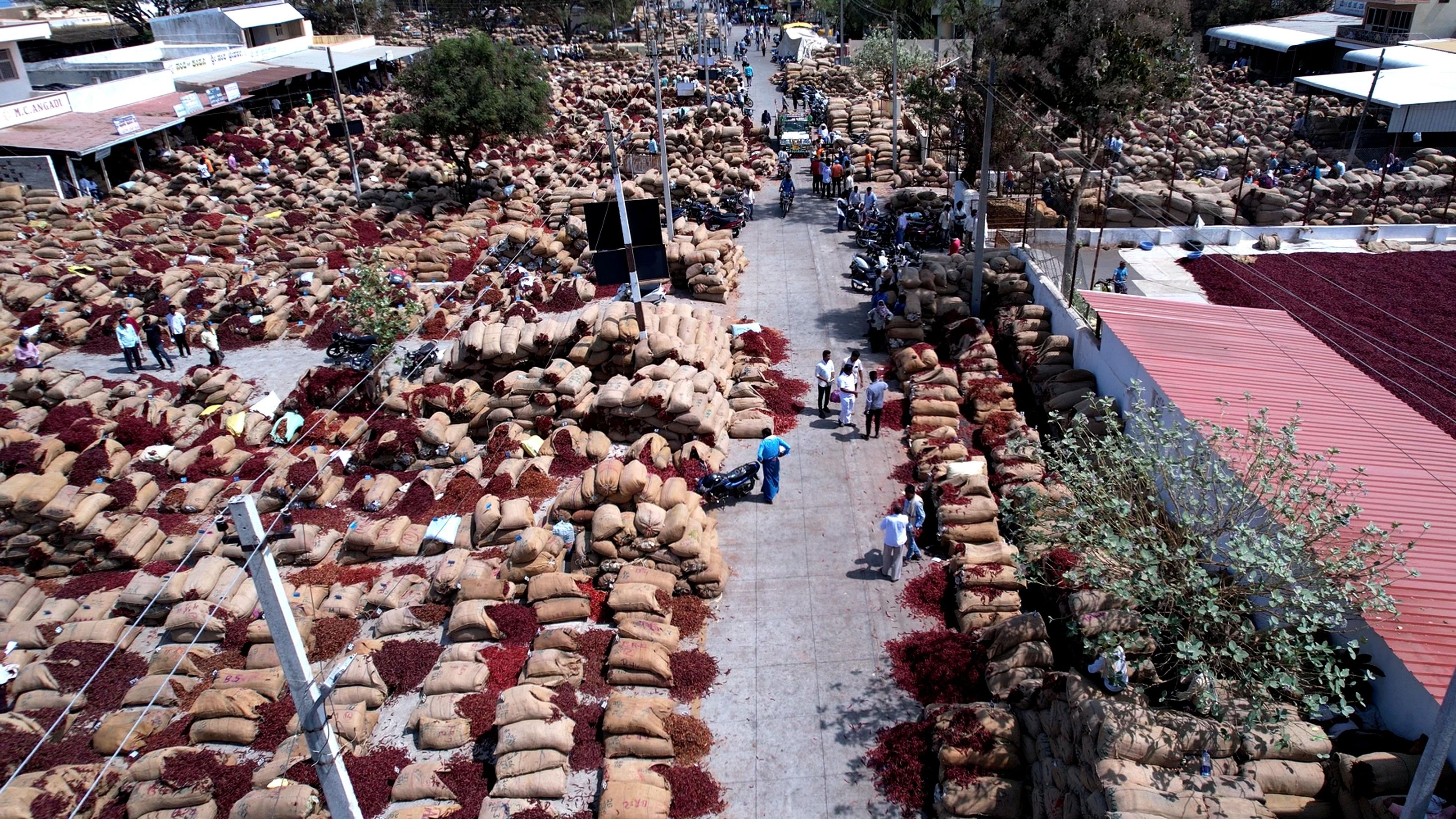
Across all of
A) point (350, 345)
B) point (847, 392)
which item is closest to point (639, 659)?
point (847, 392)

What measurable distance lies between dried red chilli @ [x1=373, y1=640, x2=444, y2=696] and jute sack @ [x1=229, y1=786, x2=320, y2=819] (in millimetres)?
2074

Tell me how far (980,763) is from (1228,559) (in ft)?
11.2

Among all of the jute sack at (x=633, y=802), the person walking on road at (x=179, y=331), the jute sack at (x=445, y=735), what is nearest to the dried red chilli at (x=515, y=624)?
the jute sack at (x=445, y=735)

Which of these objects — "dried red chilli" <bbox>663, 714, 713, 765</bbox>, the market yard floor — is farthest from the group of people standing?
"dried red chilli" <bbox>663, 714, 713, 765</bbox>

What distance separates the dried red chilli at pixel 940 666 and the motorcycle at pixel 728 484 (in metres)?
4.25

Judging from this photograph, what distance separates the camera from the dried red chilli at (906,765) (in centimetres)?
977

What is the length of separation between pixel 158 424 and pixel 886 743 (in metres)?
16.3

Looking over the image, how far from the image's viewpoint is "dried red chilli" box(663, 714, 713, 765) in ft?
33.9

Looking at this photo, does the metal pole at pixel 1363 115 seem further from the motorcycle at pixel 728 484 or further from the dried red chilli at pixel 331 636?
the dried red chilli at pixel 331 636

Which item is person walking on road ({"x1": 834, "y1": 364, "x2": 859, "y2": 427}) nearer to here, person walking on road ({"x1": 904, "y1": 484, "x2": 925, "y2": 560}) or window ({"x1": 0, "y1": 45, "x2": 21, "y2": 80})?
person walking on road ({"x1": 904, "y1": 484, "x2": 925, "y2": 560})

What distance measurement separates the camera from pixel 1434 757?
6.77 m

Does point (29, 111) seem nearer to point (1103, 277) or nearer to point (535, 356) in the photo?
point (535, 356)

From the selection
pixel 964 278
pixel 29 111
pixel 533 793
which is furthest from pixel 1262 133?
pixel 29 111

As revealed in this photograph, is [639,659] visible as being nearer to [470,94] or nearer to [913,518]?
[913,518]
